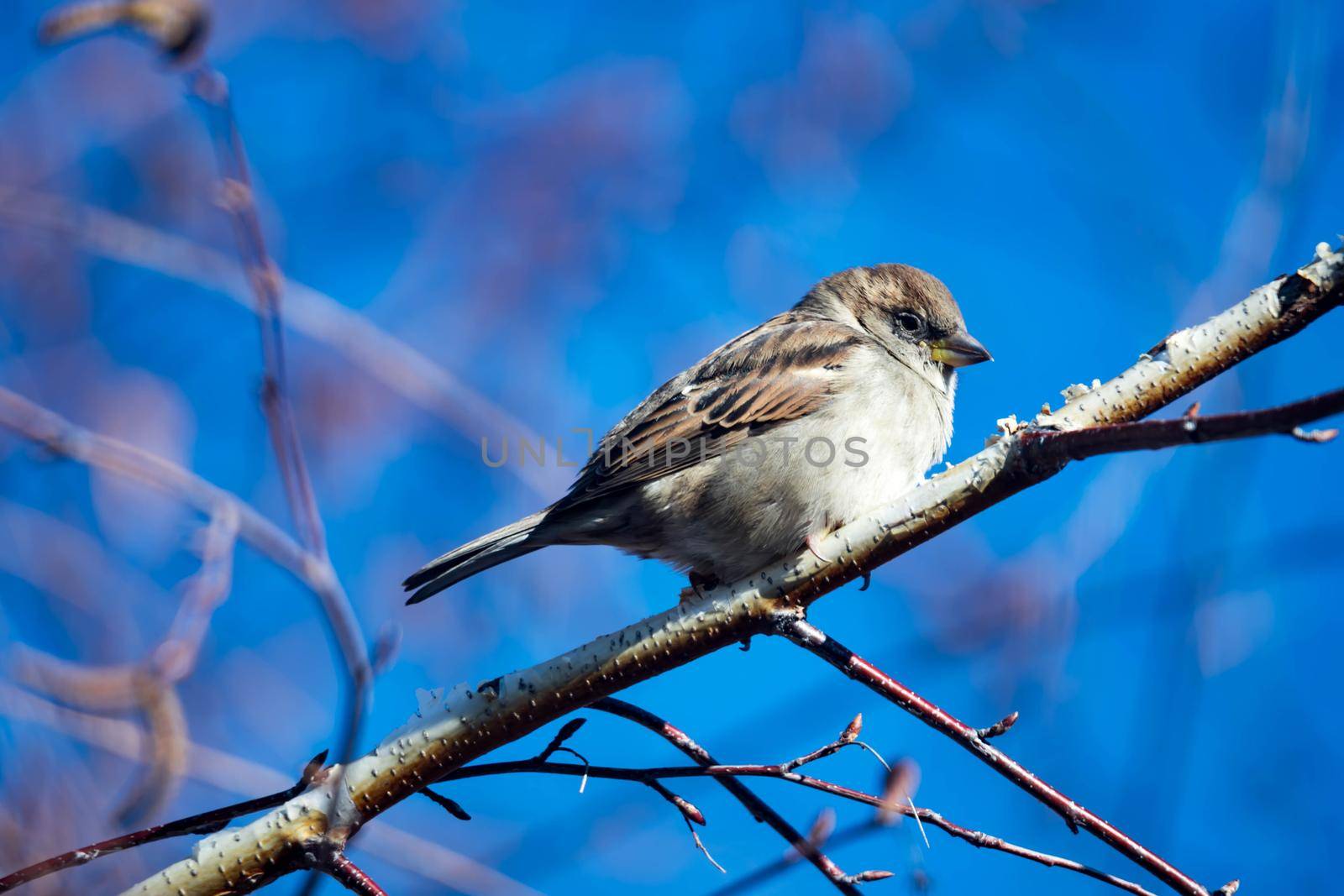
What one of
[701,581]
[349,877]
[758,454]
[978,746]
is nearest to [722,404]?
[758,454]

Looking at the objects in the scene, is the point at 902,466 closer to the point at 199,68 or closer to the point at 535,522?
the point at 535,522

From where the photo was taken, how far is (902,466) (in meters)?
3.83

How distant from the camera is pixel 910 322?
457cm

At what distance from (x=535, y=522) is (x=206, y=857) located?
74.0 inches

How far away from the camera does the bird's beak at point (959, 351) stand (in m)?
4.36

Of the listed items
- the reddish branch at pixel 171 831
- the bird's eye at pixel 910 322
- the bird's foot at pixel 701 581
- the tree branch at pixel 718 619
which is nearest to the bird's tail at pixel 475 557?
the bird's foot at pixel 701 581

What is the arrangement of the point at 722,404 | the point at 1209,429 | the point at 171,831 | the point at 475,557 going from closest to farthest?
the point at 1209,429
the point at 171,831
the point at 475,557
the point at 722,404

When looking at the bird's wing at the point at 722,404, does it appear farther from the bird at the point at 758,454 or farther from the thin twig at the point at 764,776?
the thin twig at the point at 764,776

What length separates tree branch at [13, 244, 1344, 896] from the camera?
1998 millimetres

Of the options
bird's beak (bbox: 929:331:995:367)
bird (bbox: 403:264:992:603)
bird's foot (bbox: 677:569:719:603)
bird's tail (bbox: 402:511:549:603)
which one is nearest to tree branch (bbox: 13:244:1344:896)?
bird (bbox: 403:264:992:603)

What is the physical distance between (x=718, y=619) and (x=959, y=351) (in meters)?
2.35

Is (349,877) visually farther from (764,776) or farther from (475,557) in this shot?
(475,557)

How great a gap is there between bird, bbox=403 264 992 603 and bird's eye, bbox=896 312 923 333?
0.04 metres

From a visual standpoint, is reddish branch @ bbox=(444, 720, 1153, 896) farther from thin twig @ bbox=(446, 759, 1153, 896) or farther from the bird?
the bird
